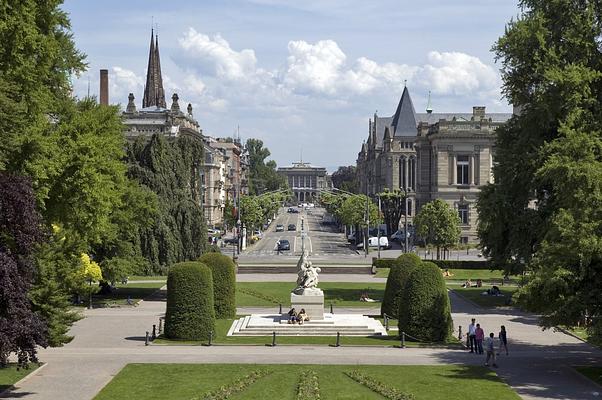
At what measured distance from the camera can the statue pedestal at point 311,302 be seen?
44.9 m

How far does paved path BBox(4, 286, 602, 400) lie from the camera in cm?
3120

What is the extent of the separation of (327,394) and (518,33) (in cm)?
2933

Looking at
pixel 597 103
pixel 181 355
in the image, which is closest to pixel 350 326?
pixel 181 355

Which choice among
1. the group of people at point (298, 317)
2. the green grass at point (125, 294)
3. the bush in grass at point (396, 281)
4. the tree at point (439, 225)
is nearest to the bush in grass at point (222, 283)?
the group of people at point (298, 317)

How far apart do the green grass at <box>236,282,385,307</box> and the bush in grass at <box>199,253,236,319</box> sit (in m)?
6.84

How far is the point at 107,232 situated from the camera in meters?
51.2

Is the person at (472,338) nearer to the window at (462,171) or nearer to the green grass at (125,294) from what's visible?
the green grass at (125,294)

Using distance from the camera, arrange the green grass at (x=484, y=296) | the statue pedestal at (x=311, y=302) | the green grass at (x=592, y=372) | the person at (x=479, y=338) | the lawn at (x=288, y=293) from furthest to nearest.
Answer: the green grass at (x=484, y=296)
the lawn at (x=288, y=293)
the statue pedestal at (x=311, y=302)
the person at (x=479, y=338)
the green grass at (x=592, y=372)

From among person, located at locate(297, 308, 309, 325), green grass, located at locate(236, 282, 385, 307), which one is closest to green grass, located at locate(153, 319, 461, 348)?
person, located at locate(297, 308, 309, 325)

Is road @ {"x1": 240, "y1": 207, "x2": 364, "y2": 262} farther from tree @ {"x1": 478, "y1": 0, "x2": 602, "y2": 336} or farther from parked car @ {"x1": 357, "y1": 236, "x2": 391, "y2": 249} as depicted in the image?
tree @ {"x1": 478, "y1": 0, "x2": 602, "y2": 336}

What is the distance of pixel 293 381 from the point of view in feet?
105

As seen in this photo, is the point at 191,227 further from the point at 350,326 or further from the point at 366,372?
the point at 366,372

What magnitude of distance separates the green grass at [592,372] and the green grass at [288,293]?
21.1 m

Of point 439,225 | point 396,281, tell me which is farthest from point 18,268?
point 439,225
